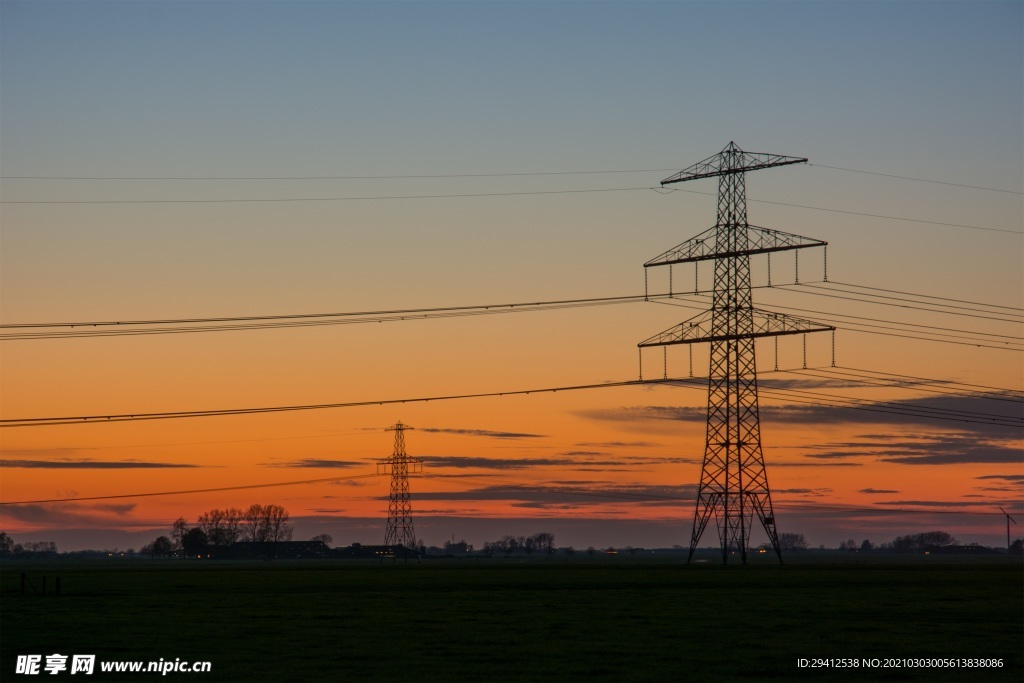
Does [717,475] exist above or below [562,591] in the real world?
above

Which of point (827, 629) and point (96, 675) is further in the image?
point (827, 629)

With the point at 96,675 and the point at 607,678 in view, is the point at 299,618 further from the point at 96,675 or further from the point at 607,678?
the point at 607,678

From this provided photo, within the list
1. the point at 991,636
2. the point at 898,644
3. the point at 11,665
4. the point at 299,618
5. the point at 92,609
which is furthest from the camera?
the point at 92,609

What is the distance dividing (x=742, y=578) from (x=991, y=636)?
49.5m

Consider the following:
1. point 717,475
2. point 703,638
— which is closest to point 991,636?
point 703,638

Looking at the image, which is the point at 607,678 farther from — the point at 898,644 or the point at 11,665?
the point at 11,665

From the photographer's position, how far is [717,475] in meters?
94.4

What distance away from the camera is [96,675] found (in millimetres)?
37969

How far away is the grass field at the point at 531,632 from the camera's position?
37781mm

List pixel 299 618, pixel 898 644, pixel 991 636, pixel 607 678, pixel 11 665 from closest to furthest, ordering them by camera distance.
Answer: pixel 607 678 → pixel 11 665 → pixel 898 644 → pixel 991 636 → pixel 299 618

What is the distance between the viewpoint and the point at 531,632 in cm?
4978

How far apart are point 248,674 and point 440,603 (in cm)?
3249

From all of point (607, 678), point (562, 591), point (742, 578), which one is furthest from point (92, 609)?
point (742, 578)

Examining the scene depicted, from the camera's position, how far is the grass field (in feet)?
124
